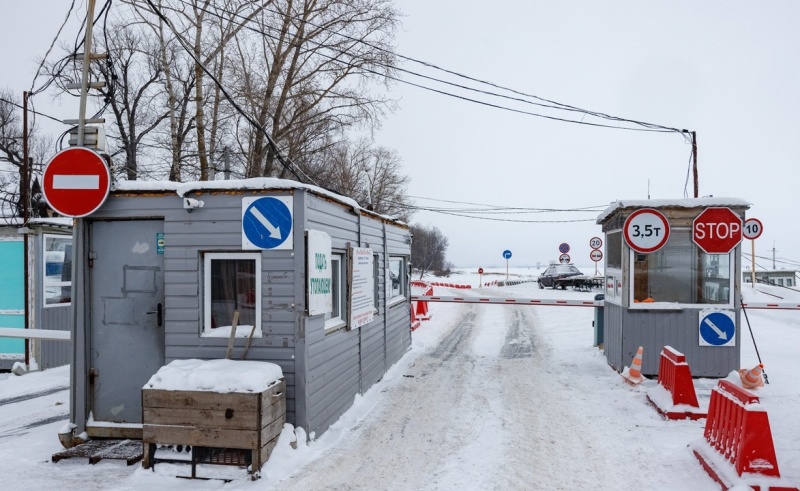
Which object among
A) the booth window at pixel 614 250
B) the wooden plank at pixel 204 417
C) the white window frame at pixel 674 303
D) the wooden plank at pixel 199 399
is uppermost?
the booth window at pixel 614 250

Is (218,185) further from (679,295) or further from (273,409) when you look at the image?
(679,295)

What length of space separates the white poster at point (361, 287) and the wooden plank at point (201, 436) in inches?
116

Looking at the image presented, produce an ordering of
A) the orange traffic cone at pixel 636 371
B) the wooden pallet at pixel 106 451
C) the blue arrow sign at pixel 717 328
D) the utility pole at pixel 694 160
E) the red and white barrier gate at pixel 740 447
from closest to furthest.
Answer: the red and white barrier gate at pixel 740 447, the wooden pallet at pixel 106 451, the orange traffic cone at pixel 636 371, the blue arrow sign at pixel 717 328, the utility pole at pixel 694 160

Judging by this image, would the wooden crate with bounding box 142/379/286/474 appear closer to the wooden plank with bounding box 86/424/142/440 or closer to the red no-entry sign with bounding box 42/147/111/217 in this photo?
the wooden plank with bounding box 86/424/142/440

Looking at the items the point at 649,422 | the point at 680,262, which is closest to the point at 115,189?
the point at 649,422

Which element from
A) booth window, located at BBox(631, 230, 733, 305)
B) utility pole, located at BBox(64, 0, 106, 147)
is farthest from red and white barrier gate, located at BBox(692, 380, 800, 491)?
utility pole, located at BBox(64, 0, 106, 147)

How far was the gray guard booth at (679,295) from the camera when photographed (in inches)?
371

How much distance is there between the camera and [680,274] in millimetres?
9867

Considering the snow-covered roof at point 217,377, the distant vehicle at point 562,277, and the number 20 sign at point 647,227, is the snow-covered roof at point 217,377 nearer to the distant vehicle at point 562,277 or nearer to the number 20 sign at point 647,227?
the number 20 sign at point 647,227

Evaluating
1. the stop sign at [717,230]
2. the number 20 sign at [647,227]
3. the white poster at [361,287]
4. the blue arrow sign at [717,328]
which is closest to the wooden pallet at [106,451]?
the white poster at [361,287]

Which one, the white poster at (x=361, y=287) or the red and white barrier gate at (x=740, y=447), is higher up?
the white poster at (x=361, y=287)

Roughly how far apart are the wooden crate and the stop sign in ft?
25.1

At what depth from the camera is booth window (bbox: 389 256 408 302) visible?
12.0m

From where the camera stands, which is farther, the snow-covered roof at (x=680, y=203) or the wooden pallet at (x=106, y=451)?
the snow-covered roof at (x=680, y=203)
